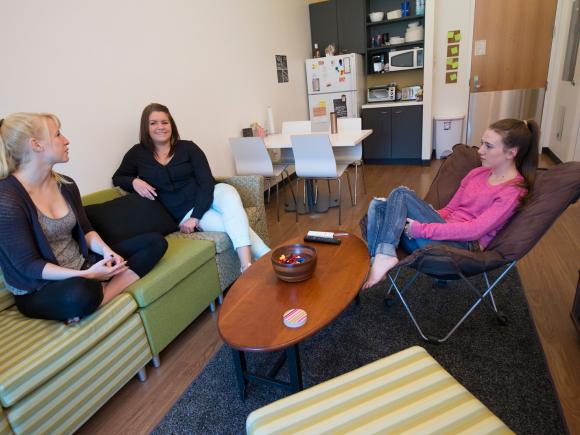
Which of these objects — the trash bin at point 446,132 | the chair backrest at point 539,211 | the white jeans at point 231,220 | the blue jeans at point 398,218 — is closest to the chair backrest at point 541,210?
the chair backrest at point 539,211

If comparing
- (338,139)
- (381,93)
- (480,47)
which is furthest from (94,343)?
(480,47)

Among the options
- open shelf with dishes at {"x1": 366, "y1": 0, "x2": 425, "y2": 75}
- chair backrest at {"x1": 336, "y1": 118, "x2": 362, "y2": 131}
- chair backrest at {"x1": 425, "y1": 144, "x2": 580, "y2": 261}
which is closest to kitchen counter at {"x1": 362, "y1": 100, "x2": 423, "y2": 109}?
open shelf with dishes at {"x1": 366, "y1": 0, "x2": 425, "y2": 75}

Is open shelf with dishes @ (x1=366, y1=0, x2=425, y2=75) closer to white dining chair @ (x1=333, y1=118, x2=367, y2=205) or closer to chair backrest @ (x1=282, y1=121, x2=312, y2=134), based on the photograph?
white dining chair @ (x1=333, y1=118, x2=367, y2=205)

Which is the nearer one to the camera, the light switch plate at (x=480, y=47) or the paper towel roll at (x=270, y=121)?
the paper towel roll at (x=270, y=121)

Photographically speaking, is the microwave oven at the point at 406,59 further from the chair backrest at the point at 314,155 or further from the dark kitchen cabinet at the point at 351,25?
the chair backrest at the point at 314,155

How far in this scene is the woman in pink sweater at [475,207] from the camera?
1.68 m

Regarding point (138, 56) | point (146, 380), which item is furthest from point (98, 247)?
point (138, 56)

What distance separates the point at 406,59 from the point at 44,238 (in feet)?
16.7

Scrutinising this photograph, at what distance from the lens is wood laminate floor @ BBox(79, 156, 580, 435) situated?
1534mm

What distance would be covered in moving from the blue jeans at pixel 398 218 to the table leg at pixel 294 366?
0.71 metres

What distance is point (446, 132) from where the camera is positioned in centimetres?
543

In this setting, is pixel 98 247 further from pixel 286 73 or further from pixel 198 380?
pixel 286 73

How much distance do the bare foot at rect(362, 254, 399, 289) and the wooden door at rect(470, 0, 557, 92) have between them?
4612mm

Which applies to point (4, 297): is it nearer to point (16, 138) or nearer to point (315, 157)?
point (16, 138)
